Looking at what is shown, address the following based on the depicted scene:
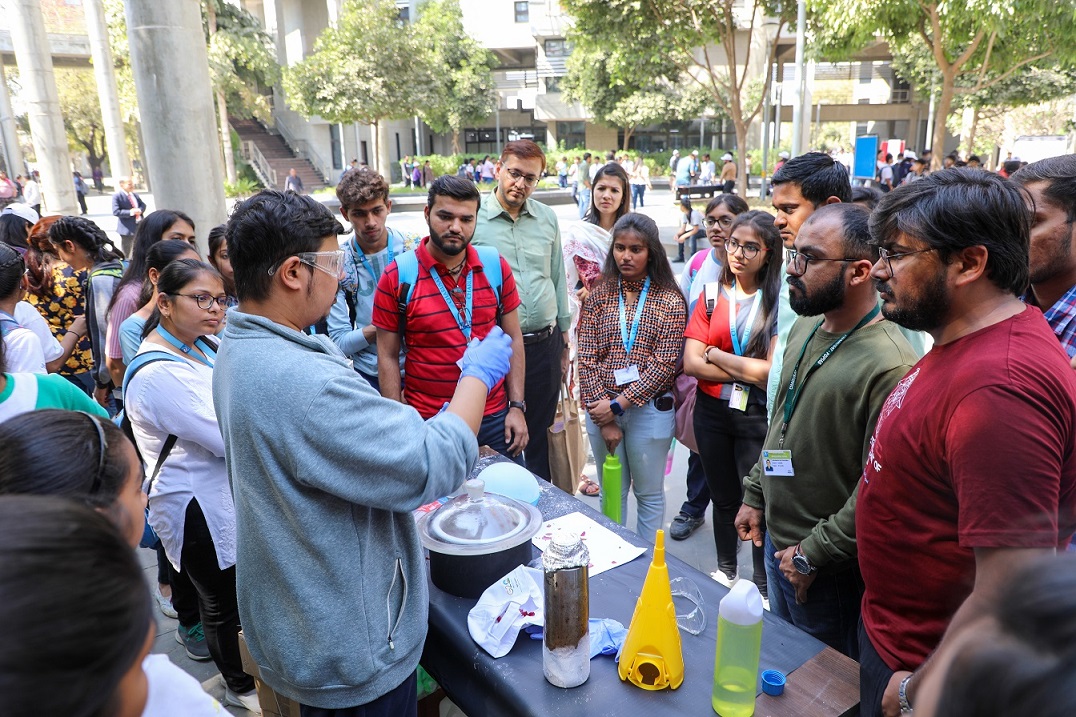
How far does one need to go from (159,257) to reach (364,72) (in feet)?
72.9

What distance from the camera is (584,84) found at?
3212 cm

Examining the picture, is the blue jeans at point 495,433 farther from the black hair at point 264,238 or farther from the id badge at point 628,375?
the black hair at point 264,238

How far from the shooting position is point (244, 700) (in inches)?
107

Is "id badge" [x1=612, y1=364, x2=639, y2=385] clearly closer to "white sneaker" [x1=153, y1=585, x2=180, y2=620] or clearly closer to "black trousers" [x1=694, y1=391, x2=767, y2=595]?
"black trousers" [x1=694, y1=391, x2=767, y2=595]

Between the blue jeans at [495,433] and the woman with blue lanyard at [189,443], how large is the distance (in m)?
1.21

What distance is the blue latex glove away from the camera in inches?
71.4

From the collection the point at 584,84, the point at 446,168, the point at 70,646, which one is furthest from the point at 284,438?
the point at 584,84

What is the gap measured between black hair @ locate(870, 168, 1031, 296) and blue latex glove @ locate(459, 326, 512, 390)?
3.51 feet

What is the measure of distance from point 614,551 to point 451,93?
110 feet

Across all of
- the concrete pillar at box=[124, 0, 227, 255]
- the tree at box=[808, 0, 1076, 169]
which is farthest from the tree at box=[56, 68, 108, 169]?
the tree at box=[808, 0, 1076, 169]

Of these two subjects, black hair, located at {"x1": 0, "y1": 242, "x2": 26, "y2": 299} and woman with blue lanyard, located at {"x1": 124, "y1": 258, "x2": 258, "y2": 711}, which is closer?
woman with blue lanyard, located at {"x1": 124, "y1": 258, "x2": 258, "y2": 711}

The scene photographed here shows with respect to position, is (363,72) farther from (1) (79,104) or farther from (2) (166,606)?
(2) (166,606)

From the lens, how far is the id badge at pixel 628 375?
342 cm

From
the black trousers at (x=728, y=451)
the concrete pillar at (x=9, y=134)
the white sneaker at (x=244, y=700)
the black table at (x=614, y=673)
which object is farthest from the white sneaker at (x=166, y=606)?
the concrete pillar at (x=9, y=134)
